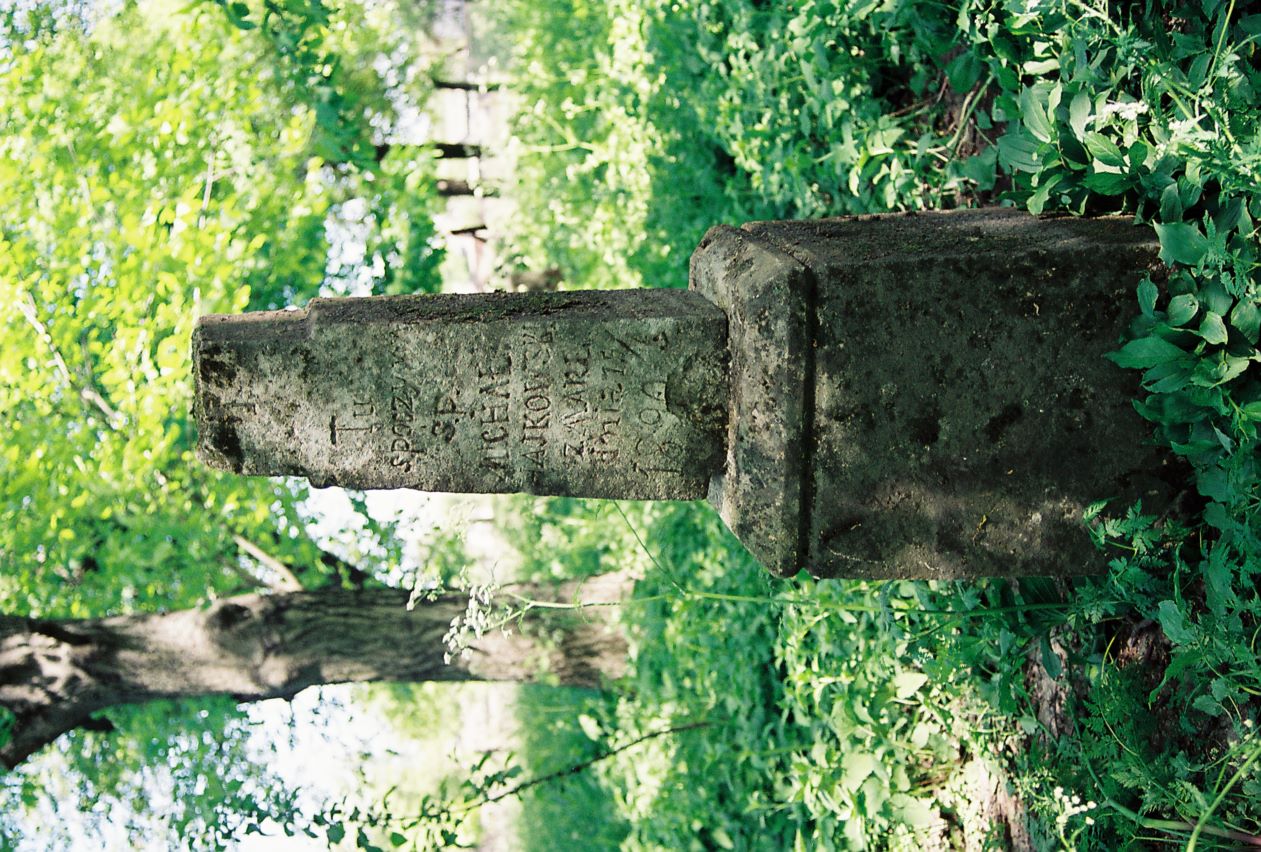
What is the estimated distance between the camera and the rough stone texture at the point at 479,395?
2471 millimetres

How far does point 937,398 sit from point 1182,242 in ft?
1.80

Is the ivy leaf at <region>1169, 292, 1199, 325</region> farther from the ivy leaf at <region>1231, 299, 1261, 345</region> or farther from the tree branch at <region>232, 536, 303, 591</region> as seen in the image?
the tree branch at <region>232, 536, 303, 591</region>

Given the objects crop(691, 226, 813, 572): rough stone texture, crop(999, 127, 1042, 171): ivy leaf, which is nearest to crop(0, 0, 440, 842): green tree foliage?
crop(691, 226, 813, 572): rough stone texture

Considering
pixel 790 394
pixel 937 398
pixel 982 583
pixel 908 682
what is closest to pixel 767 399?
pixel 790 394

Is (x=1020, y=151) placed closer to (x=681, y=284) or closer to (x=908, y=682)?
(x=908, y=682)

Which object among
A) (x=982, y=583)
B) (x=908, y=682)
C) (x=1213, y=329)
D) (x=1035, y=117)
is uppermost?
(x=1035, y=117)

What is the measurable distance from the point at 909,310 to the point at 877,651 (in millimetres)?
1942

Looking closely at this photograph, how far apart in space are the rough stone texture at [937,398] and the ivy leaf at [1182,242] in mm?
175

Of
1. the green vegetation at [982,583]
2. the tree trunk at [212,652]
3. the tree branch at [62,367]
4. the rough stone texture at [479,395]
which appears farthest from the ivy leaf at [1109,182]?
the tree branch at [62,367]

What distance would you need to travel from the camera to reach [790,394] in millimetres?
2330

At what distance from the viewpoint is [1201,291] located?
2.24 m

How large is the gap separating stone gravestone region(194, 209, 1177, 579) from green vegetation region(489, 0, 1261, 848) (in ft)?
0.43

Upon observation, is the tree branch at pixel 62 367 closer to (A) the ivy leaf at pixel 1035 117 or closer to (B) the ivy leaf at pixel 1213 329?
(A) the ivy leaf at pixel 1035 117

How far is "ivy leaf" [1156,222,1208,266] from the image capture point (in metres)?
2.14
